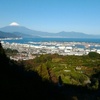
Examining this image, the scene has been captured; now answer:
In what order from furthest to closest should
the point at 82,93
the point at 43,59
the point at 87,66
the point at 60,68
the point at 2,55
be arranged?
1. the point at 43,59
2. the point at 87,66
3. the point at 60,68
4. the point at 82,93
5. the point at 2,55

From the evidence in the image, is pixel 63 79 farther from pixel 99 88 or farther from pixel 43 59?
pixel 43 59

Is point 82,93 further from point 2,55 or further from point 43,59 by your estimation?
point 43,59

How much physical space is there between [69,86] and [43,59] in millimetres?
16147

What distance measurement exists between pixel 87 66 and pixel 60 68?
12.3 feet

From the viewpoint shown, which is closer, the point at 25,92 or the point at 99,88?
the point at 25,92

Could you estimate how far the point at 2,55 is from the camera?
577 inches

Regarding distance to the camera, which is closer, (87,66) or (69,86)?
(69,86)

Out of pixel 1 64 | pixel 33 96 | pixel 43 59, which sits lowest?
pixel 43 59

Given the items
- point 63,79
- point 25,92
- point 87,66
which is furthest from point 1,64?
point 87,66

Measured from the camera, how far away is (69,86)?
69.1ft

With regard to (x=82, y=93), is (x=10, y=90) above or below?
above

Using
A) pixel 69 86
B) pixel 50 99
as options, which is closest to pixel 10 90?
pixel 50 99

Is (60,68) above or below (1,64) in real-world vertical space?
below

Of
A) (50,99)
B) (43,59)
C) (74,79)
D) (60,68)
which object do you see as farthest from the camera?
(43,59)
